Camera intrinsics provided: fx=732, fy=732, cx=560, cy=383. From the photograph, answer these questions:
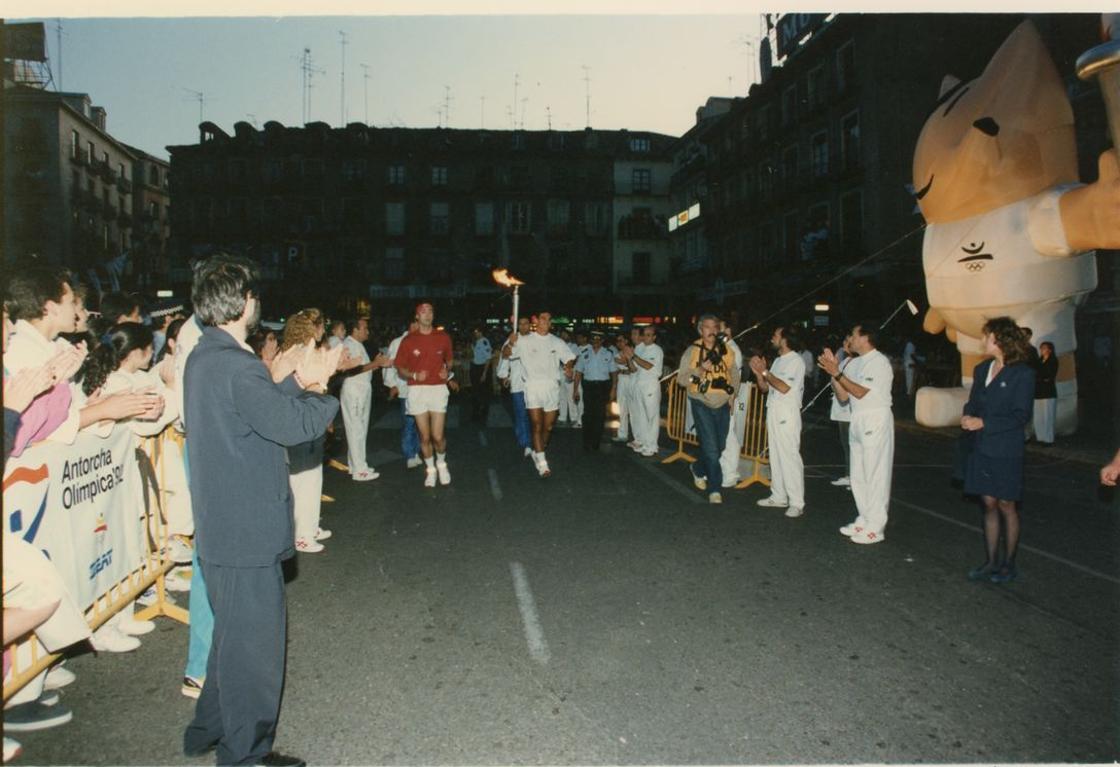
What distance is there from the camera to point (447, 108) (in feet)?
161

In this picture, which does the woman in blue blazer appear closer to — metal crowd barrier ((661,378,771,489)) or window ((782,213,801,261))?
metal crowd barrier ((661,378,771,489))

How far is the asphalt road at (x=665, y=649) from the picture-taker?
10.8ft

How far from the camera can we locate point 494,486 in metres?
8.83

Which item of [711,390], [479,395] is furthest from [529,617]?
[479,395]

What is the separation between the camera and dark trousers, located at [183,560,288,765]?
294 centimetres

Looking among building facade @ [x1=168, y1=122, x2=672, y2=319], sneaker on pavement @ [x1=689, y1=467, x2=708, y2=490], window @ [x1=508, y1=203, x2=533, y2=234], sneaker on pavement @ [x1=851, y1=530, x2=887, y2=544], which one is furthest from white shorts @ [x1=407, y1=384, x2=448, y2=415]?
window @ [x1=508, y1=203, x2=533, y2=234]

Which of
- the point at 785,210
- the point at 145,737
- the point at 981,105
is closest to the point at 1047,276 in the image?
the point at 981,105

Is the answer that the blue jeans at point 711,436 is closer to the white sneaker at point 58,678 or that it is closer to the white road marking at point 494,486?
the white road marking at point 494,486

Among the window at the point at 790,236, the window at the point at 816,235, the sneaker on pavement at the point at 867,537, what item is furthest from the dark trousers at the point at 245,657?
the window at the point at 790,236

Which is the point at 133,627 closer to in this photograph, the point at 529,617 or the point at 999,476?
the point at 529,617

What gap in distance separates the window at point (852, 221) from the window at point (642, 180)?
22.3m

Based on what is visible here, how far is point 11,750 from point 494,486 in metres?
5.84

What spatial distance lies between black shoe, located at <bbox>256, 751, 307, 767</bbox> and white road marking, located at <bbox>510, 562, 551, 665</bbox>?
4.57ft

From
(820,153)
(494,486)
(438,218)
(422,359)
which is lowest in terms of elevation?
(494,486)
